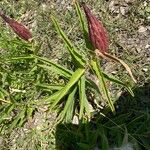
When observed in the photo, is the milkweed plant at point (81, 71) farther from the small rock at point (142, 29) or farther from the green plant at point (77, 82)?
the small rock at point (142, 29)

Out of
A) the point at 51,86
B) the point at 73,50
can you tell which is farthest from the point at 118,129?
the point at 73,50

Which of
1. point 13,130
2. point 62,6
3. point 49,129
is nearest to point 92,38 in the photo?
point 49,129

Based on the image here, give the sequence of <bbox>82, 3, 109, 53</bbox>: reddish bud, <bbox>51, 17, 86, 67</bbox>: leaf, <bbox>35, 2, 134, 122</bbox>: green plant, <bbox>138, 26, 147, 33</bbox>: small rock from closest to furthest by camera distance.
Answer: <bbox>82, 3, 109, 53</bbox>: reddish bud < <bbox>35, 2, 134, 122</bbox>: green plant < <bbox>51, 17, 86, 67</bbox>: leaf < <bbox>138, 26, 147, 33</bbox>: small rock

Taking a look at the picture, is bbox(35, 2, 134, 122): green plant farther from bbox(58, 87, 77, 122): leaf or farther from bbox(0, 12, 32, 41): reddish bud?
bbox(0, 12, 32, 41): reddish bud

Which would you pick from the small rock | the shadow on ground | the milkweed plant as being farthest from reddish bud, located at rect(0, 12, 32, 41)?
the small rock

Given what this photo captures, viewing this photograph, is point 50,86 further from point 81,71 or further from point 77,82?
point 81,71

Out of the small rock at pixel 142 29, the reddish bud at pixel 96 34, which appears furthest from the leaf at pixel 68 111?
the small rock at pixel 142 29
